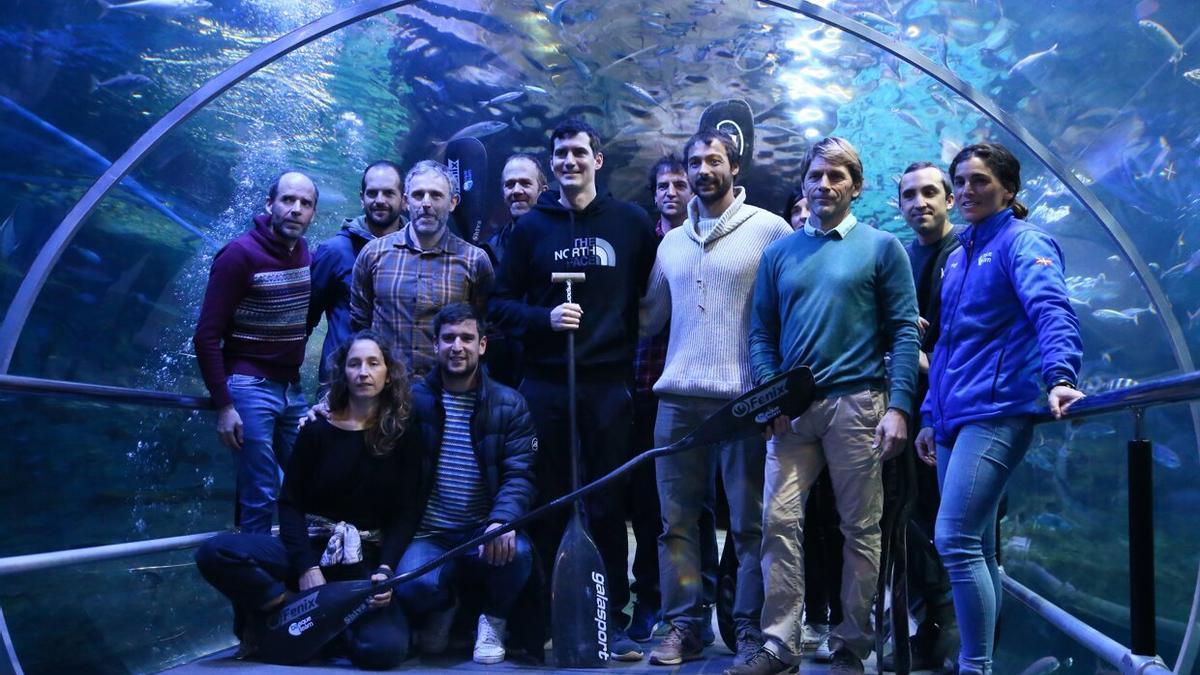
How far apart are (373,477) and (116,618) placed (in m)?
9.93

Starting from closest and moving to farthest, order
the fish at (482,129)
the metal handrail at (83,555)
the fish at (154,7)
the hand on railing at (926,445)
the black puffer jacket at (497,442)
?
the metal handrail at (83,555), the hand on railing at (926,445), the black puffer jacket at (497,442), the fish at (154,7), the fish at (482,129)

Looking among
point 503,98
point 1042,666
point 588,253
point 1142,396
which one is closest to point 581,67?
point 503,98

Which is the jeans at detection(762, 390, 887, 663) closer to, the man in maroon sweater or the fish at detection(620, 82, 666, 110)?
the man in maroon sweater

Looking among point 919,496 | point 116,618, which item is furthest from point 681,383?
point 116,618

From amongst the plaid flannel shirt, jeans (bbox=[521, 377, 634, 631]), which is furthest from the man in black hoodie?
the plaid flannel shirt

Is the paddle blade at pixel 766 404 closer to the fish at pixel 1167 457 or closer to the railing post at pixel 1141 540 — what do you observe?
the railing post at pixel 1141 540

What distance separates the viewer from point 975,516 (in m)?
3.00

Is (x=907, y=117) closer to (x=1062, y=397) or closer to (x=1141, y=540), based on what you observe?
(x=1062, y=397)

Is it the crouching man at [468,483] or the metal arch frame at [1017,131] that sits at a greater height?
the metal arch frame at [1017,131]

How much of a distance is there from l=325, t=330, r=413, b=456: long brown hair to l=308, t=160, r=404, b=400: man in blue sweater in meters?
0.81

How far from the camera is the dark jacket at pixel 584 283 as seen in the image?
4.11m

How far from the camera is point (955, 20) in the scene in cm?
1180

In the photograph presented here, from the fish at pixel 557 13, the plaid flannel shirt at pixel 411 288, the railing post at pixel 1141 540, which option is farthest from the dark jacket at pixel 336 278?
the fish at pixel 557 13

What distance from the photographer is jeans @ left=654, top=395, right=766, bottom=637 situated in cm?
368
